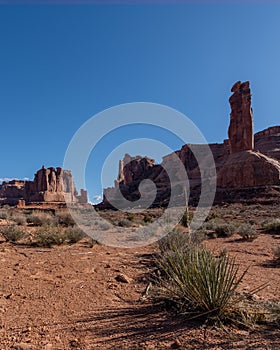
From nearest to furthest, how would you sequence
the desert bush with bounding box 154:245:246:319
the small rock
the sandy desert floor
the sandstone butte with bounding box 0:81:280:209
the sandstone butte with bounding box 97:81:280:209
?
the sandy desert floor → the desert bush with bounding box 154:245:246:319 → the small rock → the sandstone butte with bounding box 97:81:280:209 → the sandstone butte with bounding box 0:81:280:209

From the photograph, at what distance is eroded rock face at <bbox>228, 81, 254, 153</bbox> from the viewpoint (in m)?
51.2

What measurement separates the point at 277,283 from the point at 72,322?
370 cm

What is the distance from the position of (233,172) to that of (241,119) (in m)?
13.6

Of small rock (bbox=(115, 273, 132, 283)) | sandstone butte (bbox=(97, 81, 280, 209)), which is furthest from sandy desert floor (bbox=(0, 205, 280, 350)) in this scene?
sandstone butte (bbox=(97, 81, 280, 209))

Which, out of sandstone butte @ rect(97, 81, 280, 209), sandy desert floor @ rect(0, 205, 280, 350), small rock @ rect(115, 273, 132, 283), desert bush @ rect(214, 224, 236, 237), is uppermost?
sandstone butte @ rect(97, 81, 280, 209)

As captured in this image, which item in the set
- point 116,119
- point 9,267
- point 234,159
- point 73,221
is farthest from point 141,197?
point 9,267

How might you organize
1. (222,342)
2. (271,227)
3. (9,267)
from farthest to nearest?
1. (271,227)
2. (9,267)
3. (222,342)

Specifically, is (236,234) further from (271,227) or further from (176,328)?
(176,328)

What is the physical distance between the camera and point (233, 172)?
4606 centimetres

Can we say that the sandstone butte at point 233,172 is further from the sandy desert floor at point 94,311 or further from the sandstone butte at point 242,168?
the sandy desert floor at point 94,311

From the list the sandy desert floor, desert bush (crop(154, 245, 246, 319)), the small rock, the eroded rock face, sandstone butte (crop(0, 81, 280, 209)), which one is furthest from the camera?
the eroded rock face

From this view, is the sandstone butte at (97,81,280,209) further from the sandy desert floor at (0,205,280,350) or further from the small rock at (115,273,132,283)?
the small rock at (115,273,132,283)

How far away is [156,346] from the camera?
2.32 meters

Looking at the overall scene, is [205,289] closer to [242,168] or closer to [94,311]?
[94,311]
